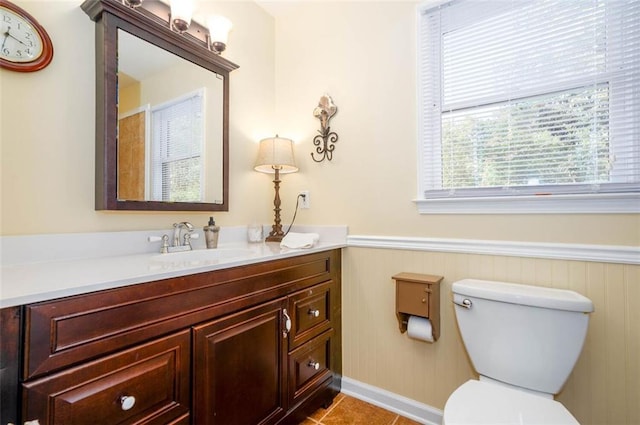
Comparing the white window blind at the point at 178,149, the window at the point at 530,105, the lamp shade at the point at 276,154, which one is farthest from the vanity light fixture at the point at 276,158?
the window at the point at 530,105

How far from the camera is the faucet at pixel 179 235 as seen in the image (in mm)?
1470

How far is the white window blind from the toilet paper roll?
128 cm

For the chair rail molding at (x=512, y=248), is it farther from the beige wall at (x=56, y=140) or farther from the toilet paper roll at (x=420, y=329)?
the beige wall at (x=56, y=140)

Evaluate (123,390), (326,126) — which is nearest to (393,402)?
(123,390)

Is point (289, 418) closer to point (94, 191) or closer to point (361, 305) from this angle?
point (361, 305)

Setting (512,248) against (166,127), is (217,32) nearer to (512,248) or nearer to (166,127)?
(166,127)

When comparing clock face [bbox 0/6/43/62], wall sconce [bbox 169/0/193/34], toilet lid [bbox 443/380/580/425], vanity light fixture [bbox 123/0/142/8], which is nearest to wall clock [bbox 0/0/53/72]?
clock face [bbox 0/6/43/62]

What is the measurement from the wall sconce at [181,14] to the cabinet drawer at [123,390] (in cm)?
138

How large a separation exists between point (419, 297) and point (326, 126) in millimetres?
1141

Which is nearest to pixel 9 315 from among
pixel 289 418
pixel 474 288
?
pixel 289 418

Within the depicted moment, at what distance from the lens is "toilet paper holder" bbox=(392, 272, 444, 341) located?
4.70 feet

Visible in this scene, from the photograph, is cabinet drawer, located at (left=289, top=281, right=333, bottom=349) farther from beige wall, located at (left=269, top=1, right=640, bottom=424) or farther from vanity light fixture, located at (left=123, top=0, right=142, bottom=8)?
vanity light fixture, located at (left=123, top=0, right=142, bottom=8)

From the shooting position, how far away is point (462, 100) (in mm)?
1533

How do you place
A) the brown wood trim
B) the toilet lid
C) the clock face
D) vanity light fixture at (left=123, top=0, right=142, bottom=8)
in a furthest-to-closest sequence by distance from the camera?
1. vanity light fixture at (left=123, top=0, right=142, bottom=8)
2. the clock face
3. the toilet lid
4. the brown wood trim
